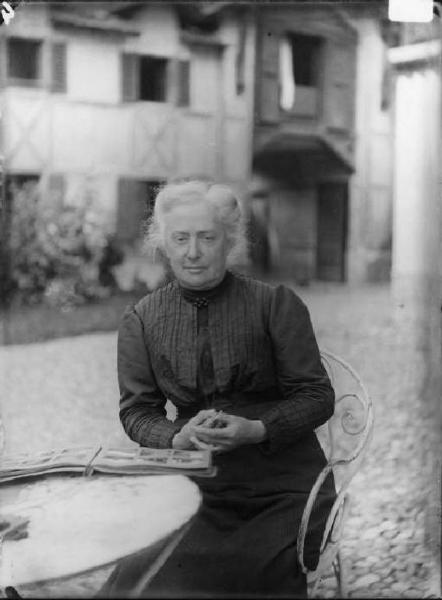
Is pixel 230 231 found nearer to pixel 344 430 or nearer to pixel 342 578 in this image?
pixel 344 430

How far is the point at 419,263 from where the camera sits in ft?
8.61

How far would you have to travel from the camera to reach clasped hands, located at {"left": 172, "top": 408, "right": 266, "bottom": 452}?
2367 millimetres

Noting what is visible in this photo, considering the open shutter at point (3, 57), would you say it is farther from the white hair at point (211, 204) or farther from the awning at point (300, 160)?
the awning at point (300, 160)

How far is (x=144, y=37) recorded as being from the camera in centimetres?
264

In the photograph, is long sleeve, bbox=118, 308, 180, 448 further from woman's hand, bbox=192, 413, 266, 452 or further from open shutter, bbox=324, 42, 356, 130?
open shutter, bbox=324, 42, 356, 130

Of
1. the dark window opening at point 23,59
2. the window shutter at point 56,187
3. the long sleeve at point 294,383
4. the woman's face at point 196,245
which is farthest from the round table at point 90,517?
the dark window opening at point 23,59

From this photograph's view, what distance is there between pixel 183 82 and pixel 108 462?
45.8 inches

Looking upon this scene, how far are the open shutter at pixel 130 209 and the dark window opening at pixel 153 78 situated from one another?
0.27 m

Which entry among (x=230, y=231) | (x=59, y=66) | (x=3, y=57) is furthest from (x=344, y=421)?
(x=3, y=57)

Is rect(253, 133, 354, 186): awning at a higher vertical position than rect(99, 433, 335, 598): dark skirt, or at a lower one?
higher

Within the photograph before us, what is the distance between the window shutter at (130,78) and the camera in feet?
8.63

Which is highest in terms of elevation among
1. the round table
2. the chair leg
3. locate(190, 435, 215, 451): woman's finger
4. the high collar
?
the high collar

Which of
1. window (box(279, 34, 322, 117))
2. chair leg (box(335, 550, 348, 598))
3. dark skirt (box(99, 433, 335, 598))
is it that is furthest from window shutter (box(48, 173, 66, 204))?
chair leg (box(335, 550, 348, 598))

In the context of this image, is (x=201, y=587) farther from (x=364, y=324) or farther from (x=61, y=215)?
(x=61, y=215)
